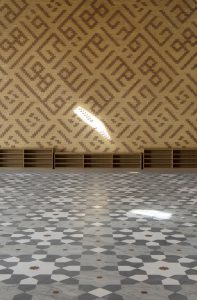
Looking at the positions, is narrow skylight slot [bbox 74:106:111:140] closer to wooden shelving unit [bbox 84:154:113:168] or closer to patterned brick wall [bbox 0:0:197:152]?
patterned brick wall [bbox 0:0:197:152]

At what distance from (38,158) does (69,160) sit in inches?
35.2

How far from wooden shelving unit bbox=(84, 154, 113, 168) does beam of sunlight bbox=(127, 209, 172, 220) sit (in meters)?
5.98

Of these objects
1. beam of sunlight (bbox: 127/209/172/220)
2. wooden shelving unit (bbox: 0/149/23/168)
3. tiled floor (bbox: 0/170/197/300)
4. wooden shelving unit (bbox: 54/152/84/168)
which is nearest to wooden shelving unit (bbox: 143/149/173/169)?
wooden shelving unit (bbox: 54/152/84/168)

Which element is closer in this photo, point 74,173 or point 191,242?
point 191,242

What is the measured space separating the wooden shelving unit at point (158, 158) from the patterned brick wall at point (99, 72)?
23 centimetres

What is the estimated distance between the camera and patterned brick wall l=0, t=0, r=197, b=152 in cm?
1418

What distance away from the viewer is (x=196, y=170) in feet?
45.9

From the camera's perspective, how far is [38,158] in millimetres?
14320

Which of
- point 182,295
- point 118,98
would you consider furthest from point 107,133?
point 182,295

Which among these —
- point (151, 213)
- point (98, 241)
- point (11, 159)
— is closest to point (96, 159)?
point (11, 159)

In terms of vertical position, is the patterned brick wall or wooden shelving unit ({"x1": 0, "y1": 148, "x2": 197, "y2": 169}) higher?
the patterned brick wall

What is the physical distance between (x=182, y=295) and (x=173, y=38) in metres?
10.8

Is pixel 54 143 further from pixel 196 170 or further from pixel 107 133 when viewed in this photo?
pixel 196 170

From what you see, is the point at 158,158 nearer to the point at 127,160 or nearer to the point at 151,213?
the point at 127,160
